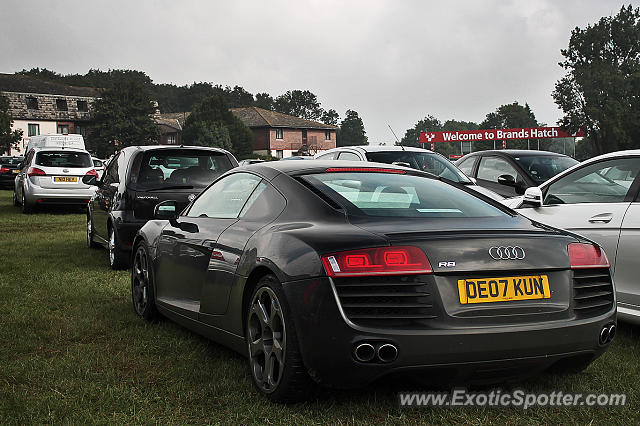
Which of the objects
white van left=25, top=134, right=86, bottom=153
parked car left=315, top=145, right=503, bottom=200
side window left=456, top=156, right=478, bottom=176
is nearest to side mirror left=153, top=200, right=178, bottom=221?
parked car left=315, top=145, right=503, bottom=200

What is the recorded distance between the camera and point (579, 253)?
412 centimetres

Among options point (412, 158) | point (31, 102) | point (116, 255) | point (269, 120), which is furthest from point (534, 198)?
point (269, 120)

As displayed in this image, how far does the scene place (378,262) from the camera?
12.1ft

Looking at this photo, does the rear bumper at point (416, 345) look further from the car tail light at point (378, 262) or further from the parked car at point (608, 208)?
the parked car at point (608, 208)

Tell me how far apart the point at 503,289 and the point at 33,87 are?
340ft

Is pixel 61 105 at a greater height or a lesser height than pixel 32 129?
greater

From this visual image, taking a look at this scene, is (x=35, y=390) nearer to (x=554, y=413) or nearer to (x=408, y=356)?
(x=408, y=356)

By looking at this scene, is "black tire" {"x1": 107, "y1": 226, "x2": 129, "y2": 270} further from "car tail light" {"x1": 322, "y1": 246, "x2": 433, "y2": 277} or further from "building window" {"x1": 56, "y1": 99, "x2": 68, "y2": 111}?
"building window" {"x1": 56, "y1": 99, "x2": 68, "y2": 111}

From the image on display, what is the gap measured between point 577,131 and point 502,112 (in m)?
71.9

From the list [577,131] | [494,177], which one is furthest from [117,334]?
[577,131]

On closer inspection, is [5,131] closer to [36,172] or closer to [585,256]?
[36,172]

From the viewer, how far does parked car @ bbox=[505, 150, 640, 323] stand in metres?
5.84

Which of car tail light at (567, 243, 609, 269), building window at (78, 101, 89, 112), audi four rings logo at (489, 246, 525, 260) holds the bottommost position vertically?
car tail light at (567, 243, 609, 269)

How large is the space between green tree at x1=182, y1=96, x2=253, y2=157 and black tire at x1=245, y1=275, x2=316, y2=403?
260 ft
